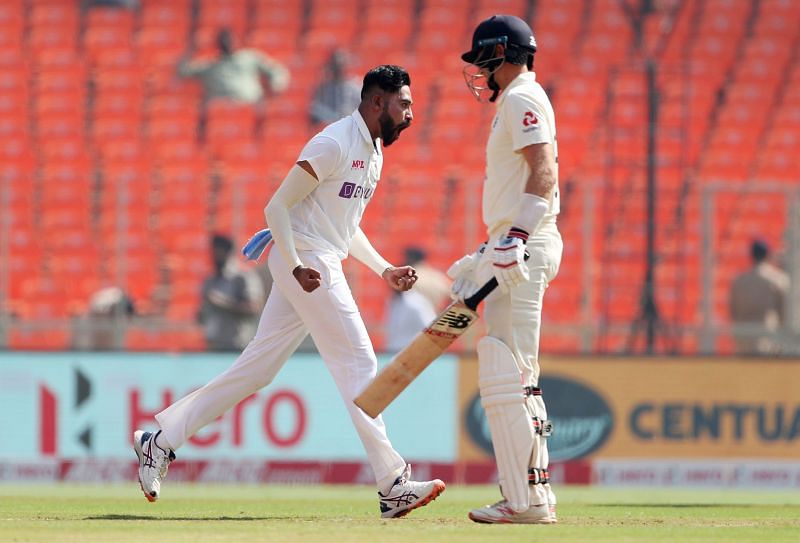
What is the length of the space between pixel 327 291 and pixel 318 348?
0.27m

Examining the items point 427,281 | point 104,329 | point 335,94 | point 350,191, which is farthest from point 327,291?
point 335,94

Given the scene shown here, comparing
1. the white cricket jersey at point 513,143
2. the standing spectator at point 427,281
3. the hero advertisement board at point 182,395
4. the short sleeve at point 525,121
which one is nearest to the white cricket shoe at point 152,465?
the white cricket jersey at point 513,143

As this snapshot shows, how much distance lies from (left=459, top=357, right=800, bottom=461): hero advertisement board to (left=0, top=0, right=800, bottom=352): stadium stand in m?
0.50

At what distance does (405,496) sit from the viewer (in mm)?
7289

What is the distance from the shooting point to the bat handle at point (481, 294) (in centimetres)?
679

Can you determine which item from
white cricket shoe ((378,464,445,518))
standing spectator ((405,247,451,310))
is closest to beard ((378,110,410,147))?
white cricket shoe ((378,464,445,518))

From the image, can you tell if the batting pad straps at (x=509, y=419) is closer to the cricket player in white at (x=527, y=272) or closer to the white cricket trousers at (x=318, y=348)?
the cricket player in white at (x=527, y=272)

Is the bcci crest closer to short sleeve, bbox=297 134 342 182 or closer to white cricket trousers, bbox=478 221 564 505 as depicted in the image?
white cricket trousers, bbox=478 221 564 505

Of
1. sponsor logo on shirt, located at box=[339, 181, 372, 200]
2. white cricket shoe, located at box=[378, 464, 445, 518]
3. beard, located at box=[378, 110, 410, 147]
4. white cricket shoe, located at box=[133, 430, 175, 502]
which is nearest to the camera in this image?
white cricket shoe, located at box=[378, 464, 445, 518]

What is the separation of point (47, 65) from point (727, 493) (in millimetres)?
10610

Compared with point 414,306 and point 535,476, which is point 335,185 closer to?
point 535,476

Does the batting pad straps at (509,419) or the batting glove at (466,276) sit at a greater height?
the batting glove at (466,276)

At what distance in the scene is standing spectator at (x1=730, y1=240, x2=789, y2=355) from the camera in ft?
45.6

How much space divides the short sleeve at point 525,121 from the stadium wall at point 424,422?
660 centimetres
